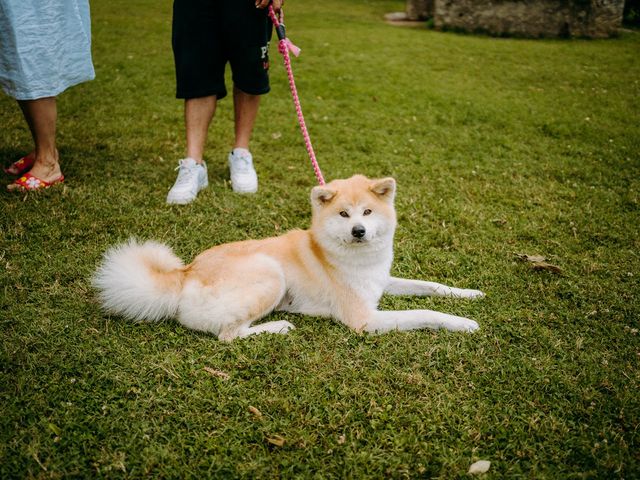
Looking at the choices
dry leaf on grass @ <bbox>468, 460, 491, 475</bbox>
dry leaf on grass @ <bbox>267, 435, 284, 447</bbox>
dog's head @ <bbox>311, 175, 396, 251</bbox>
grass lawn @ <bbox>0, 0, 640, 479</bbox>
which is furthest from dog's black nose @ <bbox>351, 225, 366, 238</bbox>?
dry leaf on grass @ <bbox>468, 460, 491, 475</bbox>

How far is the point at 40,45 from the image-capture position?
381 cm

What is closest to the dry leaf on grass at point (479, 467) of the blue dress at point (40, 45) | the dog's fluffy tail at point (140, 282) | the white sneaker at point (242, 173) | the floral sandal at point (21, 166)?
the dog's fluffy tail at point (140, 282)

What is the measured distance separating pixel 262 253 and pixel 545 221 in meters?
2.62

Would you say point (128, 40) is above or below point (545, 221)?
above

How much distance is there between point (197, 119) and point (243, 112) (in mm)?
446

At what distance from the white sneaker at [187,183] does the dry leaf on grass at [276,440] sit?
2.57 metres

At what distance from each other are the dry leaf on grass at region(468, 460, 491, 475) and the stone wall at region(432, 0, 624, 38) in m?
12.5

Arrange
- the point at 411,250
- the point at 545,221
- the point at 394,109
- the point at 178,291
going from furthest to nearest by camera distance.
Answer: the point at 394,109, the point at 545,221, the point at 411,250, the point at 178,291

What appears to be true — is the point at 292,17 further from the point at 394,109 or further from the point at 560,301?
the point at 560,301

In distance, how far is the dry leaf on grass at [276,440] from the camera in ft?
6.81

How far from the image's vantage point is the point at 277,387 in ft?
7.80

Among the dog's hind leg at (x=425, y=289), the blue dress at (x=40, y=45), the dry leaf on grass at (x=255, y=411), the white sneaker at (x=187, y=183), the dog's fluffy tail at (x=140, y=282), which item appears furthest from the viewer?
the white sneaker at (x=187, y=183)

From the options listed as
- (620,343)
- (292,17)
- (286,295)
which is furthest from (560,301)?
(292,17)

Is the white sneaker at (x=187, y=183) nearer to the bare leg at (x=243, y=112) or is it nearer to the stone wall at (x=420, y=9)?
the bare leg at (x=243, y=112)
